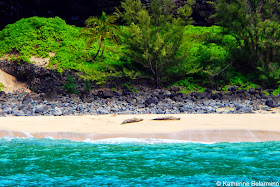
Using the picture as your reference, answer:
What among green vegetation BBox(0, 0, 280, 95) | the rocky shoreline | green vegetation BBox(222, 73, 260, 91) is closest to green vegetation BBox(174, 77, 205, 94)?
green vegetation BBox(0, 0, 280, 95)

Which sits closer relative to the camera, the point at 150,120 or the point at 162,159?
the point at 162,159

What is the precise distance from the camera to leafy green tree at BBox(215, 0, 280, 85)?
758 inches

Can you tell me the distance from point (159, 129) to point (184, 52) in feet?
37.7

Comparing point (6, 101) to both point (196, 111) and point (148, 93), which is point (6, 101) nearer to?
point (148, 93)

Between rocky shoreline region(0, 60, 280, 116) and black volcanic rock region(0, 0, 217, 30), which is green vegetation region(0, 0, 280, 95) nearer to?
Answer: rocky shoreline region(0, 60, 280, 116)

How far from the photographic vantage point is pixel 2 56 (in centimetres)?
2419

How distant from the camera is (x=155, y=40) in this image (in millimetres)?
20250

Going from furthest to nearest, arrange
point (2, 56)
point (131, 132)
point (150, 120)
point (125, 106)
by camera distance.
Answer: point (2, 56), point (125, 106), point (150, 120), point (131, 132)

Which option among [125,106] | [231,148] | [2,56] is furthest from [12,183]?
[2,56]

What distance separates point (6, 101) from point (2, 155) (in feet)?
38.8

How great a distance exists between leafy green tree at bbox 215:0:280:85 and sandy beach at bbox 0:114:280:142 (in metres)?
9.19

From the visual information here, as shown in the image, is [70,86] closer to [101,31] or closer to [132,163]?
[101,31]

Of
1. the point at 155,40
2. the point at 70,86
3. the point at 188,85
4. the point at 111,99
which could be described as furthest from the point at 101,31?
the point at 188,85

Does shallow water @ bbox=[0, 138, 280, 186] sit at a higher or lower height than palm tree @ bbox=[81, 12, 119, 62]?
lower
